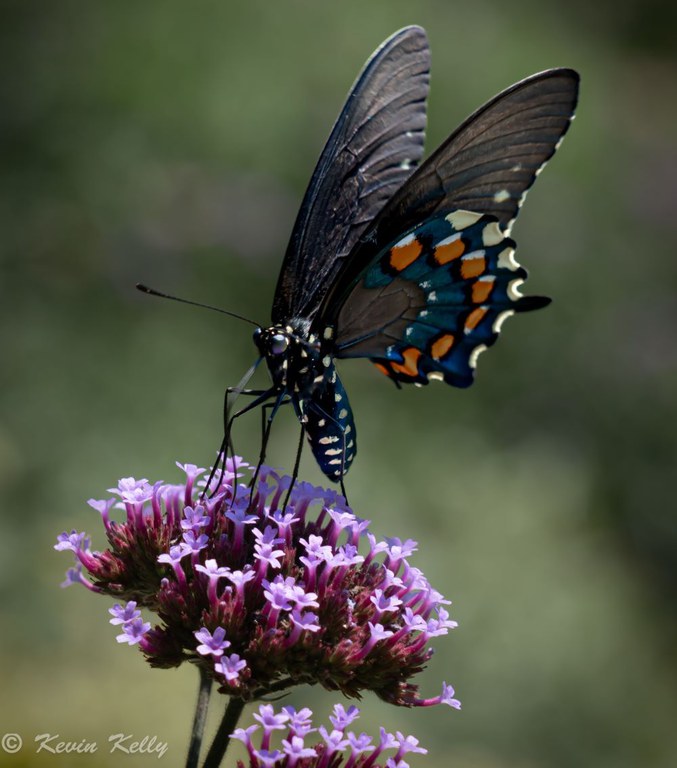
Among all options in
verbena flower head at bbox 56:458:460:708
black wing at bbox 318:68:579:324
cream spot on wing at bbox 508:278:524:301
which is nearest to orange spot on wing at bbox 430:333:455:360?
cream spot on wing at bbox 508:278:524:301

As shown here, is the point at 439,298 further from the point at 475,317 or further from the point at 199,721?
the point at 199,721

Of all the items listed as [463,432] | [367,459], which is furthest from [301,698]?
[463,432]

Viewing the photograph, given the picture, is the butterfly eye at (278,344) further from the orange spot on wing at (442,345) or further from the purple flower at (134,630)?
the purple flower at (134,630)

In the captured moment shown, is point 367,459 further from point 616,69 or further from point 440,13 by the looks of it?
point 616,69

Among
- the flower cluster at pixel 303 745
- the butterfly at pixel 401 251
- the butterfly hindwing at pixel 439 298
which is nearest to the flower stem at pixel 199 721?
the flower cluster at pixel 303 745

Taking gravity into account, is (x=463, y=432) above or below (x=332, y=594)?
above

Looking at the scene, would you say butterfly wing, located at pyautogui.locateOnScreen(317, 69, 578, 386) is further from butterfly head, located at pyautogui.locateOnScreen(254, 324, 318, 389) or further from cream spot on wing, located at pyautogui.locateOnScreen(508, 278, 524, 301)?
butterfly head, located at pyautogui.locateOnScreen(254, 324, 318, 389)
